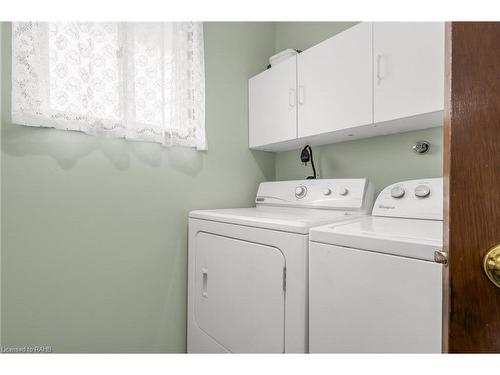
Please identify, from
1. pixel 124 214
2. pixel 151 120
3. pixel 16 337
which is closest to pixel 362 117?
pixel 151 120

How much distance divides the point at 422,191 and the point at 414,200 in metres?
0.05

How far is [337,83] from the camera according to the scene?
145 cm

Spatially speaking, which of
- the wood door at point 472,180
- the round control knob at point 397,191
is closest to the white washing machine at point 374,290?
the wood door at point 472,180

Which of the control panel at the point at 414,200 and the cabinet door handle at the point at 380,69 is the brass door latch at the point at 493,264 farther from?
the cabinet door handle at the point at 380,69

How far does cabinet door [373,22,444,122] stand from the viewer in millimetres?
1101

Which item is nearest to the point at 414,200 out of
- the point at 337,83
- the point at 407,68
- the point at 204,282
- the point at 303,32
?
the point at 407,68

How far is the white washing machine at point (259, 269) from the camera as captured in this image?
1026 mm

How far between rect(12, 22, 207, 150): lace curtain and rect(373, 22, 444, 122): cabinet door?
1.00 meters

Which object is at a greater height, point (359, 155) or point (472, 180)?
point (359, 155)

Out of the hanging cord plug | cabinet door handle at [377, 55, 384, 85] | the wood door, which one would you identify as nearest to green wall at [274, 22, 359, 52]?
cabinet door handle at [377, 55, 384, 85]

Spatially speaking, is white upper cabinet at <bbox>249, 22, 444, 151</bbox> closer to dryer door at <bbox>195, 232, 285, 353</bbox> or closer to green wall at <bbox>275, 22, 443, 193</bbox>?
green wall at <bbox>275, 22, 443, 193</bbox>

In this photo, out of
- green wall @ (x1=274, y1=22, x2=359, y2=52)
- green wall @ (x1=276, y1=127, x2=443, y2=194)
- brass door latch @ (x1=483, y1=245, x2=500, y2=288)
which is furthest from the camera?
green wall @ (x1=274, y1=22, x2=359, y2=52)

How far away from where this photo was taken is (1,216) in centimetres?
118

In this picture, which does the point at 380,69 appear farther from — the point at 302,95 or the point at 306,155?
the point at 306,155
